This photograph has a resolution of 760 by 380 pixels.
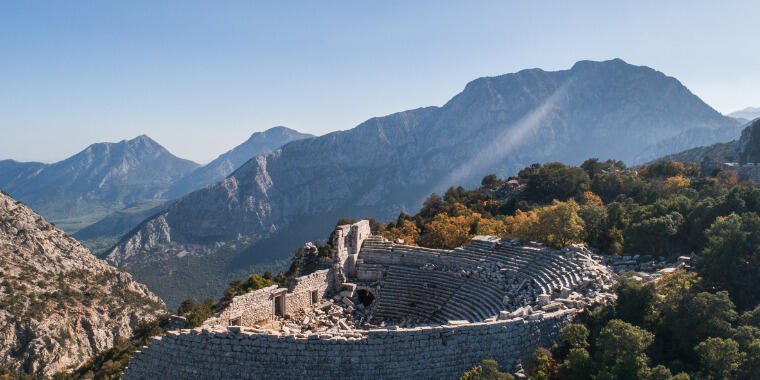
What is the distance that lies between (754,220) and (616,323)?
7.42 metres

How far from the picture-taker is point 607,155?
6403 inches

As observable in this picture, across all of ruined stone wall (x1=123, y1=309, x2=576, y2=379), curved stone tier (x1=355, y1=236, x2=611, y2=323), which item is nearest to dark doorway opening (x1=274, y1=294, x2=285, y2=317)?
curved stone tier (x1=355, y1=236, x2=611, y2=323)

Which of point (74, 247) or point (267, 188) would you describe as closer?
point (74, 247)

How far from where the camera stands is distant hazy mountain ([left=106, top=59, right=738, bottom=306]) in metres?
125

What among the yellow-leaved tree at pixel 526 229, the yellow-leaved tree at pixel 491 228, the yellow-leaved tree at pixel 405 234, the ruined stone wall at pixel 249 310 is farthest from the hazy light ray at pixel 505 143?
the ruined stone wall at pixel 249 310

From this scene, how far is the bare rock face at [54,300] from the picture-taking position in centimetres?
3878

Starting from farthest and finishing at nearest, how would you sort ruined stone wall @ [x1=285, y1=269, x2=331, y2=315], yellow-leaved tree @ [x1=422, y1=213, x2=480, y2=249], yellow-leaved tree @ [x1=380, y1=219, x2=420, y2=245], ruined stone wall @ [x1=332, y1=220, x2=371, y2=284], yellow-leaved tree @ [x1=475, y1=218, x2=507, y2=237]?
1. yellow-leaved tree @ [x1=380, y1=219, x2=420, y2=245]
2. yellow-leaved tree @ [x1=422, y1=213, x2=480, y2=249]
3. yellow-leaved tree @ [x1=475, y1=218, x2=507, y2=237]
4. ruined stone wall @ [x1=332, y1=220, x2=371, y2=284]
5. ruined stone wall @ [x1=285, y1=269, x2=331, y2=315]

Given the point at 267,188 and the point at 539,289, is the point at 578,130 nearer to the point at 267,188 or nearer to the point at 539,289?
the point at 267,188

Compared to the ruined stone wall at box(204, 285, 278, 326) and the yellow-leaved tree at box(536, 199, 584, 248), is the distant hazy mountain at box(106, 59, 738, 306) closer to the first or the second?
the ruined stone wall at box(204, 285, 278, 326)

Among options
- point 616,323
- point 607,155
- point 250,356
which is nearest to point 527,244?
point 616,323

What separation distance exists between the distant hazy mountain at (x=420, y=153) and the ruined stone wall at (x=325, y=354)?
93333 mm

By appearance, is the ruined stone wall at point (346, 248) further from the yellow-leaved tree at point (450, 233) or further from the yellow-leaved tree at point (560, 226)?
the yellow-leaved tree at point (560, 226)

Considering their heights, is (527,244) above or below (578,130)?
below

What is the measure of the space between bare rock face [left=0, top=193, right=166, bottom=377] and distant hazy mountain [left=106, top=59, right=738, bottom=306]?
2016 inches
